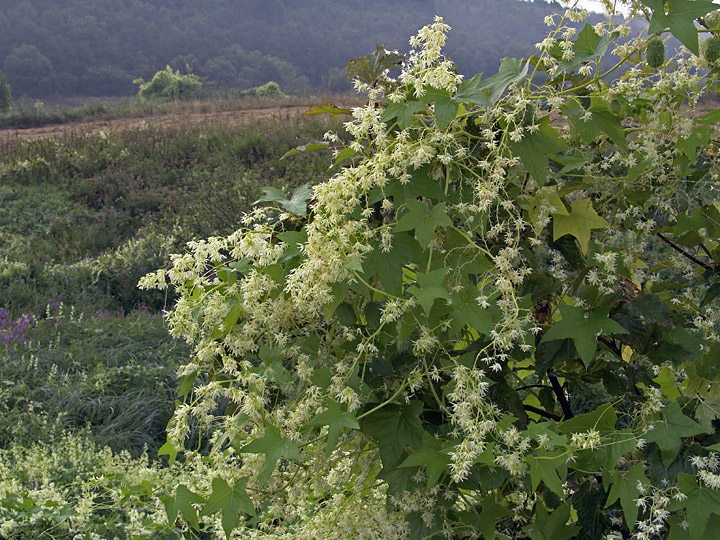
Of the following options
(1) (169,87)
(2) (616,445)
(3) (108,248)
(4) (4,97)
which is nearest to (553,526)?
(2) (616,445)

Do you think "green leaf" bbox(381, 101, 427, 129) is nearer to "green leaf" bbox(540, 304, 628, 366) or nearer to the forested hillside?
"green leaf" bbox(540, 304, 628, 366)

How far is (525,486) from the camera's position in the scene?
121 cm

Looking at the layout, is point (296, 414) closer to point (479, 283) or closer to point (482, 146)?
point (479, 283)

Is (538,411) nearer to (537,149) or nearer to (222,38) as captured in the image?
(537,149)

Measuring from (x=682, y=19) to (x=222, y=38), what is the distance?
217 feet

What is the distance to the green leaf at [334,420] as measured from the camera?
39.3 inches

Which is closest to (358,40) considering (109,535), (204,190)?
(204,190)

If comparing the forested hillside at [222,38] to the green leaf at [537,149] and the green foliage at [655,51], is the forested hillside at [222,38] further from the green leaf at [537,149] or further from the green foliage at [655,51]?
the green leaf at [537,149]

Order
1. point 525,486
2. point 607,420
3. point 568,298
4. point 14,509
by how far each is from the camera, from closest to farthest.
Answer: point 607,420
point 525,486
point 568,298
point 14,509

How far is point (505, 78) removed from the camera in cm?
111

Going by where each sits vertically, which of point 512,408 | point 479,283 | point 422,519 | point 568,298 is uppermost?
point 479,283

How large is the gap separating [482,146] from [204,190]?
10069mm

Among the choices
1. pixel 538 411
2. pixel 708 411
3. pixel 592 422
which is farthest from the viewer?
pixel 538 411

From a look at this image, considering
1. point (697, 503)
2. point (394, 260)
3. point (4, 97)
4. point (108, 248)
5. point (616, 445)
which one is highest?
point (394, 260)
